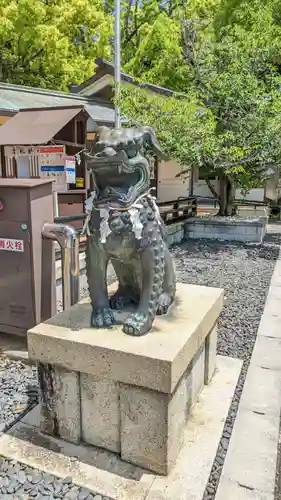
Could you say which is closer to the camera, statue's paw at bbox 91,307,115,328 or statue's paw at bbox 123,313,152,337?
statue's paw at bbox 123,313,152,337

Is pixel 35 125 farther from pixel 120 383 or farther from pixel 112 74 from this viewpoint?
pixel 120 383

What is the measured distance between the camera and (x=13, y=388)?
290 cm

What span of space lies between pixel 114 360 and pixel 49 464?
0.71m

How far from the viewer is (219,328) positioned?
159 inches

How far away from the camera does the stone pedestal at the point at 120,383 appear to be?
196 centimetres

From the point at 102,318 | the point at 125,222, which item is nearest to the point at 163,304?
the point at 102,318

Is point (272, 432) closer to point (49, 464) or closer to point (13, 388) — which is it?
point (49, 464)

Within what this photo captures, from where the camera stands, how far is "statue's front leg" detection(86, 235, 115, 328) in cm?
219

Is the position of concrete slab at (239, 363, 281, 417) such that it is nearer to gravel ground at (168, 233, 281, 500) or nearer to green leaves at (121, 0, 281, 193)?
gravel ground at (168, 233, 281, 500)

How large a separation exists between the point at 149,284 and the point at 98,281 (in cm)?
31

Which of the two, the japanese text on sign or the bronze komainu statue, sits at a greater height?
the bronze komainu statue

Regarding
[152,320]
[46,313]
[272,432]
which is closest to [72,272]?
[46,313]

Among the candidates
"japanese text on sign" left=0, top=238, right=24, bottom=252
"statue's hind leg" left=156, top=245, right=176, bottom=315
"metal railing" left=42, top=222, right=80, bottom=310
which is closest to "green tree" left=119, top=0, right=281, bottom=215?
"metal railing" left=42, top=222, right=80, bottom=310

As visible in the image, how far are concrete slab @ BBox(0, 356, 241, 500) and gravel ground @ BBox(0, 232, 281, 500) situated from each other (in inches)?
2.4
